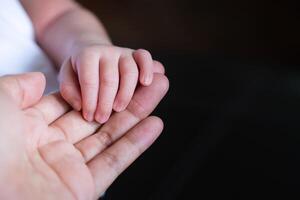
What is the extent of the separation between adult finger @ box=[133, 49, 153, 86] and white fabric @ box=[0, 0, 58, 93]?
116 mm

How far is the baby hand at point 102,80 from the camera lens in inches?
14.7

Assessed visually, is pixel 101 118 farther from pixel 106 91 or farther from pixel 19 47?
pixel 19 47

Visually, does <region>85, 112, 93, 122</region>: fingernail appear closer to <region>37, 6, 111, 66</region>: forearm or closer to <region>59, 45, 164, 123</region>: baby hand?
<region>59, 45, 164, 123</region>: baby hand

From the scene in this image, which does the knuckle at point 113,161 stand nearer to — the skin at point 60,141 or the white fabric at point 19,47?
the skin at point 60,141

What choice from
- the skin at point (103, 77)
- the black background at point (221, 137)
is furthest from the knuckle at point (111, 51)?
the black background at point (221, 137)

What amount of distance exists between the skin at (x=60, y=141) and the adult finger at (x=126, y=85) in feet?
0.04

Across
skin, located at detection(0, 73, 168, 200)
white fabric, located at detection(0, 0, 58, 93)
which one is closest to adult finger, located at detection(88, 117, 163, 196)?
skin, located at detection(0, 73, 168, 200)

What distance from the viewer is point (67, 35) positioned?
49 centimetres

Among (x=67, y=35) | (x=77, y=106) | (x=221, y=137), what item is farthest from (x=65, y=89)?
(x=221, y=137)

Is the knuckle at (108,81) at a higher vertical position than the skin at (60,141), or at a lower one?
higher

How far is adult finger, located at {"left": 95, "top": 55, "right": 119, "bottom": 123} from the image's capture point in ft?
1.22

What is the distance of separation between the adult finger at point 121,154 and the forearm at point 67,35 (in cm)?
13

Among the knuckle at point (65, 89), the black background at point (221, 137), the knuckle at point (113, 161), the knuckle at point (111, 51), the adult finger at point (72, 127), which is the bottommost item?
the black background at point (221, 137)

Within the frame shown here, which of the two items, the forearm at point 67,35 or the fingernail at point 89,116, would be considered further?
the forearm at point 67,35
